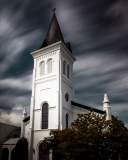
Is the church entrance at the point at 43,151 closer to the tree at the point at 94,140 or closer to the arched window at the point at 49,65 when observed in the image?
the tree at the point at 94,140

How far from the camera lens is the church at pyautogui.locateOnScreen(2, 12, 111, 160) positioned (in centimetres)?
3222

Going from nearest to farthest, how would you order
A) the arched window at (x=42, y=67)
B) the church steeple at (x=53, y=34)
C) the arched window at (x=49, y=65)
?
the arched window at (x=49, y=65), the arched window at (x=42, y=67), the church steeple at (x=53, y=34)

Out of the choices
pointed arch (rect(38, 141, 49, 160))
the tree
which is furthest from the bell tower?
the tree

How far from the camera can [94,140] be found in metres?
22.4

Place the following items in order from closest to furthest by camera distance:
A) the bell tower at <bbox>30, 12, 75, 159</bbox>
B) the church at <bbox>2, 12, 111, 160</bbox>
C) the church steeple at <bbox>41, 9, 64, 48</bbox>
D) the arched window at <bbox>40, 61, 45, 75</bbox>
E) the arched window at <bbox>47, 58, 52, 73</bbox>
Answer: the church at <bbox>2, 12, 111, 160</bbox> → the bell tower at <bbox>30, 12, 75, 159</bbox> → the arched window at <bbox>47, 58, 52, 73</bbox> → the arched window at <bbox>40, 61, 45, 75</bbox> → the church steeple at <bbox>41, 9, 64, 48</bbox>

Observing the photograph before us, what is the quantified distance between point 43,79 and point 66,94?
455 cm

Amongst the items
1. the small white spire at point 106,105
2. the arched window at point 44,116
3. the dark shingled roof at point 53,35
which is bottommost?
the arched window at point 44,116

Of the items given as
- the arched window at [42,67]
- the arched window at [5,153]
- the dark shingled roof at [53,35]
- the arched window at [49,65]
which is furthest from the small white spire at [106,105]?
the arched window at [5,153]

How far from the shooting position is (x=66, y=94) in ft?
117

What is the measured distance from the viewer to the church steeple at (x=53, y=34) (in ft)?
126

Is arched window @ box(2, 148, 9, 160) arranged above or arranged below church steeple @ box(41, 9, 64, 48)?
below

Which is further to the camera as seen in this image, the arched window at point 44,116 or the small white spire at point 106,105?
the small white spire at point 106,105

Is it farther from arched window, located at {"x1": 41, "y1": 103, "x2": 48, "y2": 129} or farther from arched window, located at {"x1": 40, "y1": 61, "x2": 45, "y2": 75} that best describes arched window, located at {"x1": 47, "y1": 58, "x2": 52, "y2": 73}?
arched window, located at {"x1": 41, "y1": 103, "x2": 48, "y2": 129}

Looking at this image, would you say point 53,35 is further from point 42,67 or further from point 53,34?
point 42,67
